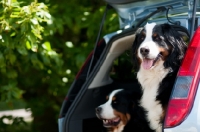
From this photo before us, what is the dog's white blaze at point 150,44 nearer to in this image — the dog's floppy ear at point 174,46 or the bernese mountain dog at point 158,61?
the bernese mountain dog at point 158,61

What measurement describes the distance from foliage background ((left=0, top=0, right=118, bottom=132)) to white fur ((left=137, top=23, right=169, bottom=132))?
1629mm

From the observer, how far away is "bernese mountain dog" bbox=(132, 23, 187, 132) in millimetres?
4215

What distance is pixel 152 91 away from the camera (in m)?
4.37

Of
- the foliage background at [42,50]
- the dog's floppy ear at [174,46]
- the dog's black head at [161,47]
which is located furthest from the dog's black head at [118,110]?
the foliage background at [42,50]

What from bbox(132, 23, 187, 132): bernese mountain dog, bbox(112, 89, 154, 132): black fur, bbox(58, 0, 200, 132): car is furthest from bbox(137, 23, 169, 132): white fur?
bbox(112, 89, 154, 132): black fur

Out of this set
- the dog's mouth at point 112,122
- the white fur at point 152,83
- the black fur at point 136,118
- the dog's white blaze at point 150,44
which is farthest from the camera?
the dog's mouth at point 112,122

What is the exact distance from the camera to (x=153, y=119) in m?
4.41

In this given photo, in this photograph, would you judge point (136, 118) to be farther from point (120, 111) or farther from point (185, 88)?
point (185, 88)

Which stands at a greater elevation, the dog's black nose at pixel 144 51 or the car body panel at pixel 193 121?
the dog's black nose at pixel 144 51

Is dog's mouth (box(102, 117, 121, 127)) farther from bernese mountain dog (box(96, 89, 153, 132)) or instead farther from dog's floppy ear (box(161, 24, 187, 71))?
dog's floppy ear (box(161, 24, 187, 71))

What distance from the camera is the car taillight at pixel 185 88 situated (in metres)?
3.76

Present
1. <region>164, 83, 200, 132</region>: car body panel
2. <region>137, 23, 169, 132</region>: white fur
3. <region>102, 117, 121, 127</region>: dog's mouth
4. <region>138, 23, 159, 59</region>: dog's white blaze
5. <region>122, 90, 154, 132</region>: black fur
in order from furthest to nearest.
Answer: <region>102, 117, 121, 127</region>: dog's mouth, <region>122, 90, 154, 132</region>: black fur, <region>137, 23, 169, 132</region>: white fur, <region>138, 23, 159, 59</region>: dog's white blaze, <region>164, 83, 200, 132</region>: car body panel

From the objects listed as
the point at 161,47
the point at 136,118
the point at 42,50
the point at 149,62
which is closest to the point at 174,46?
the point at 161,47

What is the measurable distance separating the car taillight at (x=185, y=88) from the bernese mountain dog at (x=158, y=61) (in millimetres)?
341
